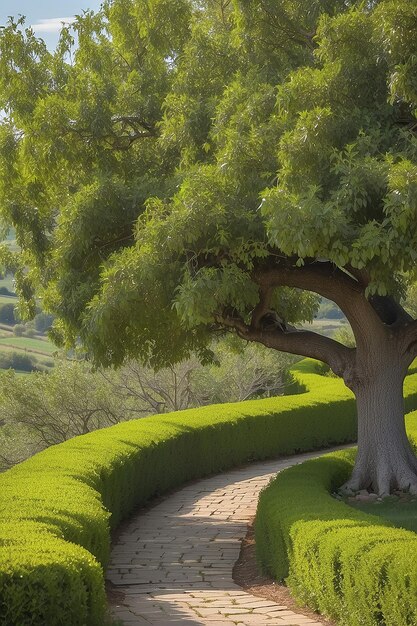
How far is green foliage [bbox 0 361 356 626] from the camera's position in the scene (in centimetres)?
605

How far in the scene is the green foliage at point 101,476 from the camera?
A: 6.05m

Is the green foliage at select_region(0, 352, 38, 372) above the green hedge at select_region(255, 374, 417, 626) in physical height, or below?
below

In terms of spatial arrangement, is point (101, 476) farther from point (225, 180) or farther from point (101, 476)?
point (225, 180)

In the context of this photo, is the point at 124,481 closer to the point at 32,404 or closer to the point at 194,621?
the point at 194,621

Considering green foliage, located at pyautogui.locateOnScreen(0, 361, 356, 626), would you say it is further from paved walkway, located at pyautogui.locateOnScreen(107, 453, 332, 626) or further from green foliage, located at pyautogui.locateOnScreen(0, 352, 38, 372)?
green foliage, located at pyautogui.locateOnScreen(0, 352, 38, 372)

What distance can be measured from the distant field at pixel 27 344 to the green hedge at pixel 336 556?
2964 inches

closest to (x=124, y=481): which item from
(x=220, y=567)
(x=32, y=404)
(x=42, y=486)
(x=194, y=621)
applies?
(x=220, y=567)

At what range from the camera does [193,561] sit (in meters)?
11.3

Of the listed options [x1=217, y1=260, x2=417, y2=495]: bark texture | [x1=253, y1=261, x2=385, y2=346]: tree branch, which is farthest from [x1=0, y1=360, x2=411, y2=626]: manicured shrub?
[x1=253, y1=261, x2=385, y2=346]: tree branch

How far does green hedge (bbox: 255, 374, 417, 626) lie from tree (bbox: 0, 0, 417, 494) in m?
2.53

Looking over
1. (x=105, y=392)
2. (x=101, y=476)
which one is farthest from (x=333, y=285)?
(x=105, y=392)

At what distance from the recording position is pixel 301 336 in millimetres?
14461

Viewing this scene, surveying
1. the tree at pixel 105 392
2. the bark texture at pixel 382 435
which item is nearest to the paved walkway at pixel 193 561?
the bark texture at pixel 382 435

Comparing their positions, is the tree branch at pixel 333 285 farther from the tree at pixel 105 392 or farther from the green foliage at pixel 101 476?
the tree at pixel 105 392
